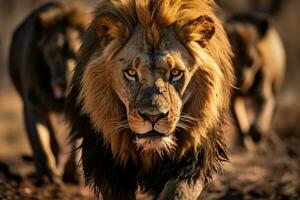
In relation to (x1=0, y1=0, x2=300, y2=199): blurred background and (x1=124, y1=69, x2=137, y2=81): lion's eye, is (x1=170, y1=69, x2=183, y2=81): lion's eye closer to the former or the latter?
(x1=124, y1=69, x2=137, y2=81): lion's eye

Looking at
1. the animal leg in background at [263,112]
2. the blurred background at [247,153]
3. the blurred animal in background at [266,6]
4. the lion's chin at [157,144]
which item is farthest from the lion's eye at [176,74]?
the blurred animal in background at [266,6]

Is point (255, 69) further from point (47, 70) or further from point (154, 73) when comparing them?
point (154, 73)

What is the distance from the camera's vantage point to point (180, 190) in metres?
5.37

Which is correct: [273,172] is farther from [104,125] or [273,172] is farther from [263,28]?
[104,125]

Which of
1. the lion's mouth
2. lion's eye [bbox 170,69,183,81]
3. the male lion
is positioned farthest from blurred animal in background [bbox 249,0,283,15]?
the lion's mouth

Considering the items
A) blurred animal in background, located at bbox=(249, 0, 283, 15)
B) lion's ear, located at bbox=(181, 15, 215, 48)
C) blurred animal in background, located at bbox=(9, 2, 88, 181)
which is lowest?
blurred animal in background, located at bbox=(249, 0, 283, 15)

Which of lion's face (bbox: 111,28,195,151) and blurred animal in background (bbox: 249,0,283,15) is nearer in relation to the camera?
lion's face (bbox: 111,28,195,151)

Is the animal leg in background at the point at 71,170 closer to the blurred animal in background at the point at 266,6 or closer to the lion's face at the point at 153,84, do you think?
the lion's face at the point at 153,84

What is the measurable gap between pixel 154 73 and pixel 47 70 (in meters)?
2.77

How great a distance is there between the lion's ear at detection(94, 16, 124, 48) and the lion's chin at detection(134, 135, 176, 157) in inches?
23.1

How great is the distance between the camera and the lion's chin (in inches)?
201

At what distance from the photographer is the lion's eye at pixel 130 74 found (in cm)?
522

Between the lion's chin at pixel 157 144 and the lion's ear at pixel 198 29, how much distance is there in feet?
1.83

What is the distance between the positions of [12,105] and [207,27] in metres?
11.8
